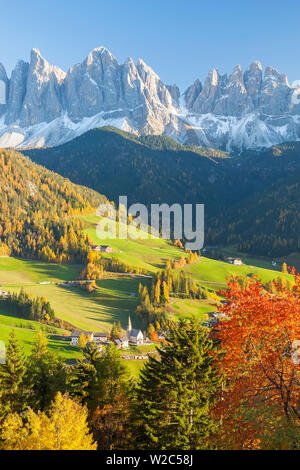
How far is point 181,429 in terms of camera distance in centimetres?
2728

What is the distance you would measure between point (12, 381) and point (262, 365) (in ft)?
106

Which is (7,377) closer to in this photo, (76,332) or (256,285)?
(256,285)

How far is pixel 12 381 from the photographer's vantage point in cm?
3978

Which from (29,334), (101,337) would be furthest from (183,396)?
(29,334)

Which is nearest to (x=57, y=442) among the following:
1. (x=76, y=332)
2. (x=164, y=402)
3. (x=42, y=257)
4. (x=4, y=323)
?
(x=164, y=402)

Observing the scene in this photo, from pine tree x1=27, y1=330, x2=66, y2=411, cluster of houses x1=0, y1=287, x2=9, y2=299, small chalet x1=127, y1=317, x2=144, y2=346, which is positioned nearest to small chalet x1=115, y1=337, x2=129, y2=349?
small chalet x1=127, y1=317, x2=144, y2=346

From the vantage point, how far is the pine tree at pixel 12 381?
38875 mm

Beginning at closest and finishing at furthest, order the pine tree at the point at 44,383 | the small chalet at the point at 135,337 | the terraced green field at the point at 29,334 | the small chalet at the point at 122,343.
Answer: the pine tree at the point at 44,383, the terraced green field at the point at 29,334, the small chalet at the point at 122,343, the small chalet at the point at 135,337

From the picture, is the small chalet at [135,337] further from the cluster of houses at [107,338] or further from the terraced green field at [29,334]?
the terraced green field at [29,334]

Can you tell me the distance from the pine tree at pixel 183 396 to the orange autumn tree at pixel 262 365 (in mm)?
1791

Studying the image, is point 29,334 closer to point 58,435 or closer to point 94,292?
point 94,292

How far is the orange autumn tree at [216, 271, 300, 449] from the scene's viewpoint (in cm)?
2461

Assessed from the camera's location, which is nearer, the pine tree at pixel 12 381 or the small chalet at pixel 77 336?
the pine tree at pixel 12 381

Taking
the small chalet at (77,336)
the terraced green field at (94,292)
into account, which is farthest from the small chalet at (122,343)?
the small chalet at (77,336)
